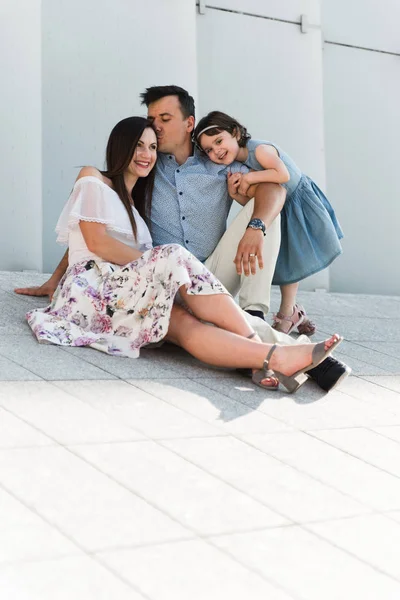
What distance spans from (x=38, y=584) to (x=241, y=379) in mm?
1988

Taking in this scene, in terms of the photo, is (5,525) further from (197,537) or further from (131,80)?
(131,80)

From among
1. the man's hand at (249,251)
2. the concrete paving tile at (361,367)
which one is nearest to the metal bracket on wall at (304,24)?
the concrete paving tile at (361,367)

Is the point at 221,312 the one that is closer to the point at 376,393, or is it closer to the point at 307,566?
the point at 376,393

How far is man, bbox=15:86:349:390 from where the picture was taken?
4.45m

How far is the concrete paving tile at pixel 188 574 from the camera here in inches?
76.6

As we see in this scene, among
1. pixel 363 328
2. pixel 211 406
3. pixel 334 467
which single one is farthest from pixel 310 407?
pixel 363 328

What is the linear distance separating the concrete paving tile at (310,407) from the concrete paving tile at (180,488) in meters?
0.74

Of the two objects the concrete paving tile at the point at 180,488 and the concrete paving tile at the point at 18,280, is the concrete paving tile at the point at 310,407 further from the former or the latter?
the concrete paving tile at the point at 18,280

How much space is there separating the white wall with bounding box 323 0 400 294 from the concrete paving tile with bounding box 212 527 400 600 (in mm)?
6246

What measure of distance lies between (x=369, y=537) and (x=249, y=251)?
2.05m

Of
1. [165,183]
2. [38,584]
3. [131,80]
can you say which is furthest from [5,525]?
[131,80]

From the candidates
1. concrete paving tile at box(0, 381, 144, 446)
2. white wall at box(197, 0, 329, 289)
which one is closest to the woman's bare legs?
concrete paving tile at box(0, 381, 144, 446)

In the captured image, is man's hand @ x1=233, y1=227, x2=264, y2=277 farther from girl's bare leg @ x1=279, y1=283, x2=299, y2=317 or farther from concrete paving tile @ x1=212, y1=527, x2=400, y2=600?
concrete paving tile @ x1=212, y1=527, x2=400, y2=600

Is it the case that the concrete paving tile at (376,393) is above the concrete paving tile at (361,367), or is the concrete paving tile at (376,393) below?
below
